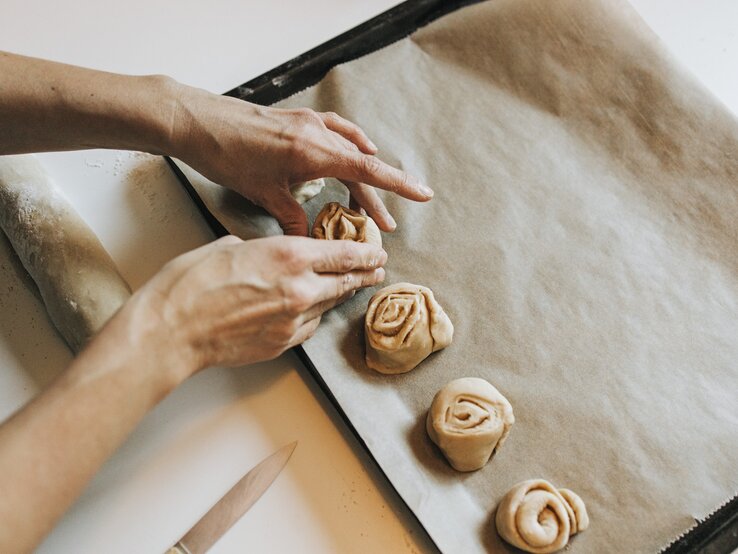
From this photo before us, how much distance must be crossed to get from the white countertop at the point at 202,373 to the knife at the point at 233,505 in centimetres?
3

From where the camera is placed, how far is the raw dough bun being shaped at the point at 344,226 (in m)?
1.62

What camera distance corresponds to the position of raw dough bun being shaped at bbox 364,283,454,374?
1.51 m

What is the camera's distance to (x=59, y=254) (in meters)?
1.55

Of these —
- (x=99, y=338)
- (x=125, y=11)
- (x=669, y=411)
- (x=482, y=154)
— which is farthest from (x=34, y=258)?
(x=669, y=411)

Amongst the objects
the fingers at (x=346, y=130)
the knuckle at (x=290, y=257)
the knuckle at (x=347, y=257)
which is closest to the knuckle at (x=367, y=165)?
the fingers at (x=346, y=130)

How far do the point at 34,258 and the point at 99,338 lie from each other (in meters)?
0.53

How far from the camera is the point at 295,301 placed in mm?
1344

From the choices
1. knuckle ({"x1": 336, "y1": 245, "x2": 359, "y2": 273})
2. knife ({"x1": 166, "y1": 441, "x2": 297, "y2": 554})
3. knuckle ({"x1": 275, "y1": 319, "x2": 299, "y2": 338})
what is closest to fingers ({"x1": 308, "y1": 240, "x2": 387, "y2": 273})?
knuckle ({"x1": 336, "y1": 245, "x2": 359, "y2": 273})

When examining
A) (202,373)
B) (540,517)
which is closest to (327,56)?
(202,373)

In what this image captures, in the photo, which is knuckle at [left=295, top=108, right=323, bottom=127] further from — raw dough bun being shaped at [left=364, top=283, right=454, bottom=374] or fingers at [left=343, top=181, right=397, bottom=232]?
raw dough bun being shaped at [left=364, top=283, right=454, bottom=374]

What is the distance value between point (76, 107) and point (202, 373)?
0.66 m

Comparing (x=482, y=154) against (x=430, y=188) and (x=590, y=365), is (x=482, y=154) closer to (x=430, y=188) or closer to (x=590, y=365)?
(x=430, y=188)

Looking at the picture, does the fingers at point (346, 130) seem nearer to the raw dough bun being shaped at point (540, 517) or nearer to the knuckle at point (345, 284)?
the knuckle at point (345, 284)

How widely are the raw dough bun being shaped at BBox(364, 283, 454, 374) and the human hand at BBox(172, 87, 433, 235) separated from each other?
0.82 feet
